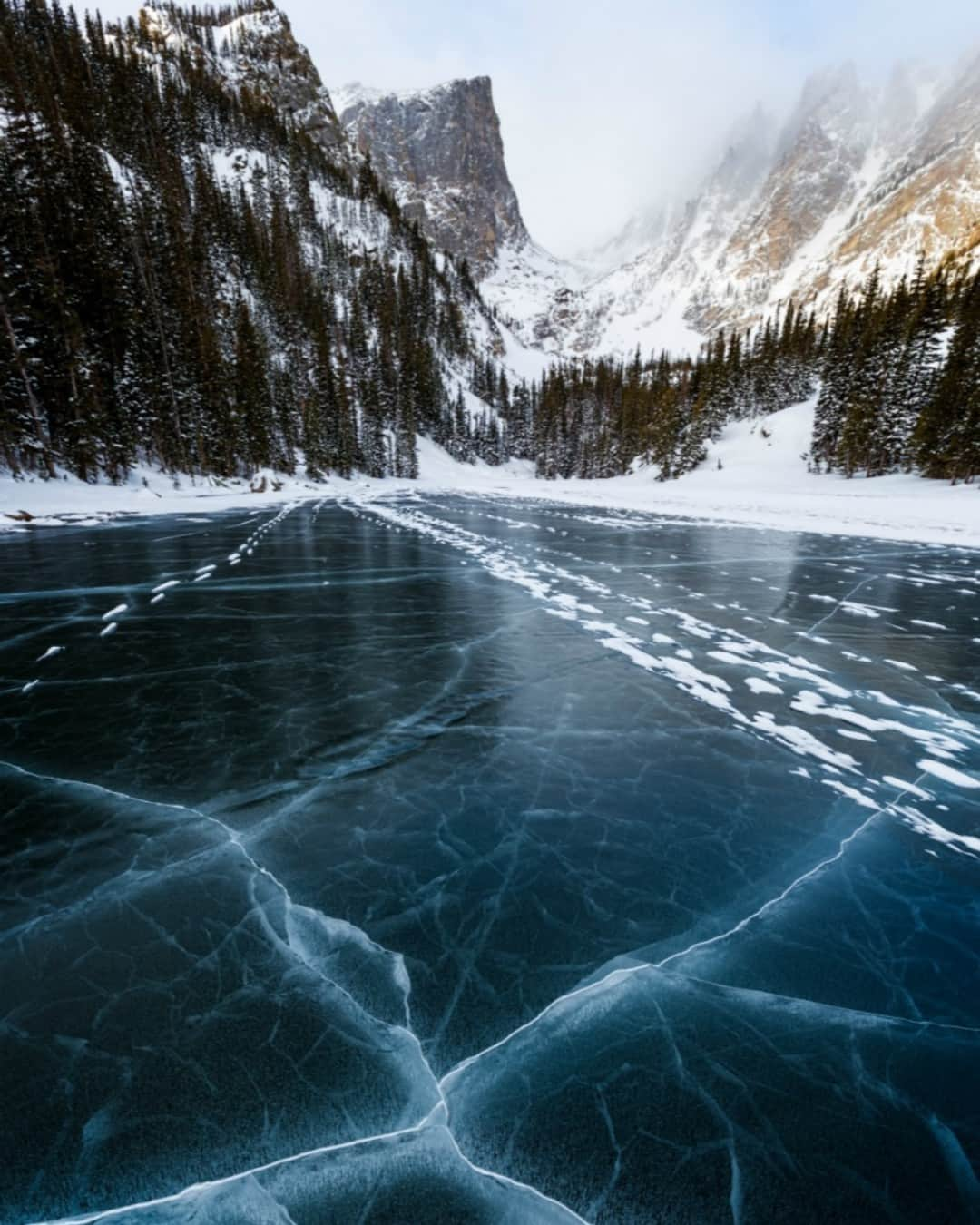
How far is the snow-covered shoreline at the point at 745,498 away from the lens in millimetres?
20984

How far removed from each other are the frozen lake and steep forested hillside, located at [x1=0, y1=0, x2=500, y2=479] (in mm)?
31283

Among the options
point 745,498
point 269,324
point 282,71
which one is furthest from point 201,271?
point 282,71

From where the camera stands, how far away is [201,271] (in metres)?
57.7

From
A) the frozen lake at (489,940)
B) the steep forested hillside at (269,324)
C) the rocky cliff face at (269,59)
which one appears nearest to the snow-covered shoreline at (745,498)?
the steep forested hillside at (269,324)

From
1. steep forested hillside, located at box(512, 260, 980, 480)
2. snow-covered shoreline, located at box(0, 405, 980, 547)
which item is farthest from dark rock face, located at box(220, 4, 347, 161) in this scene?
snow-covered shoreline, located at box(0, 405, 980, 547)

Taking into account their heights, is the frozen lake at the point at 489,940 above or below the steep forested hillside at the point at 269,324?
below

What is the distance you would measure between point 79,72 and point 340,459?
54905 mm

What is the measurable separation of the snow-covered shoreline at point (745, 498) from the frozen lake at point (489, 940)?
17.8 metres

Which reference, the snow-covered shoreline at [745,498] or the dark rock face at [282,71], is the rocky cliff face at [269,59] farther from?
the snow-covered shoreline at [745,498]

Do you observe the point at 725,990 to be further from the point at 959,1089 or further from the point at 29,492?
the point at 29,492

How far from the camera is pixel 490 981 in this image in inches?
83.7

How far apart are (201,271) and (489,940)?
73892 mm

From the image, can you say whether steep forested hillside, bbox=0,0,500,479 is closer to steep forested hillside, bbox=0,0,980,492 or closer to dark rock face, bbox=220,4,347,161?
steep forested hillside, bbox=0,0,980,492

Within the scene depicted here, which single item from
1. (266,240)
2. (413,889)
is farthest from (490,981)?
(266,240)
